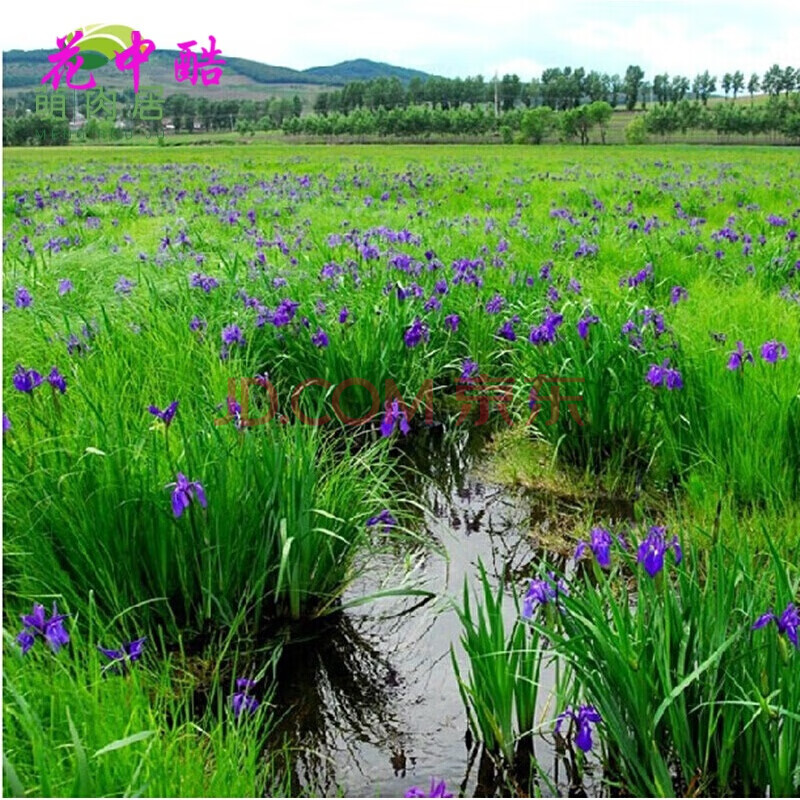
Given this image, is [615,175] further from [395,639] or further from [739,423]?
[395,639]

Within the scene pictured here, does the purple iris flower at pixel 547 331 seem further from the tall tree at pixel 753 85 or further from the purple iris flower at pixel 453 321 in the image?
the tall tree at pixel 753 85

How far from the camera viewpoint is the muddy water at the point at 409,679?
95.7 inches

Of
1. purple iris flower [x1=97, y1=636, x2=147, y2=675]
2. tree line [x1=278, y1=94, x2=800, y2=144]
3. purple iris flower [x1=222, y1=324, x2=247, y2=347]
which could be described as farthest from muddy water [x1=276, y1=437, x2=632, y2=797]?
tree line [x1=278, y1=94, x2=800, y2=144]

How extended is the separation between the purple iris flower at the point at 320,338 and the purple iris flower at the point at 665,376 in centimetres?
166

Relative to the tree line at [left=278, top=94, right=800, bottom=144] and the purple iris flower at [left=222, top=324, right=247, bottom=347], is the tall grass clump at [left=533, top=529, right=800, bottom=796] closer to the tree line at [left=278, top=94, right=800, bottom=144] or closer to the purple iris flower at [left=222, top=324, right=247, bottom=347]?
the purple iris flower at [left=222, top=324, right=247, bottom=347]

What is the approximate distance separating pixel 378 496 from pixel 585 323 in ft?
4.81

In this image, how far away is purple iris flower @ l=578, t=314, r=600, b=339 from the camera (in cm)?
429

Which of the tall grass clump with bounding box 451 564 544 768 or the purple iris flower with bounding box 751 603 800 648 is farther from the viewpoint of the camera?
the tall grass clump with bounding box 451 564 544 768

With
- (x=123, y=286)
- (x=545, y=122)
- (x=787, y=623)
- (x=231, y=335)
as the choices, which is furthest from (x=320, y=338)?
(x=545, y=122)

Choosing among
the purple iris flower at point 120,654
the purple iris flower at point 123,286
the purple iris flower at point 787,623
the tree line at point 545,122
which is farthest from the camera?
the tree line at point 545,122

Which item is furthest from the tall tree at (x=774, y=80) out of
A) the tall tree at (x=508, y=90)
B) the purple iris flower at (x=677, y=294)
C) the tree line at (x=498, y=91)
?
the purple iris flower at (x=677, y=294)

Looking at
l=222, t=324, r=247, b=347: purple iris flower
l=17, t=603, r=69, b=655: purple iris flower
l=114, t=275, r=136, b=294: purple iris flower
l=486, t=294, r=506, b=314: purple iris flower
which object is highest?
l=114, t=275, r=136, b=294: purple iris flower

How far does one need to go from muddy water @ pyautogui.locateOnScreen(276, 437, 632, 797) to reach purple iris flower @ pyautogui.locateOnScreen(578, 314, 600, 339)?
2.86 feet

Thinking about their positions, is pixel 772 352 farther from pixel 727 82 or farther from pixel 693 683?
pixel 727 82
